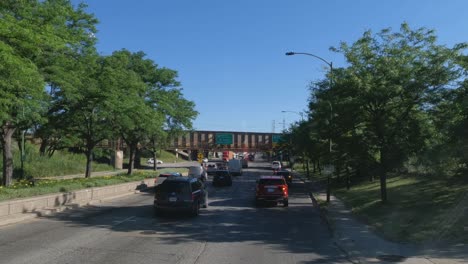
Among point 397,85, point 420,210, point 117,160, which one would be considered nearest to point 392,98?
point 397,85

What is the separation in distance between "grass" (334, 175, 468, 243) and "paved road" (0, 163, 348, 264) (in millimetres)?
2164

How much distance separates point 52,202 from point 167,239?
884cm

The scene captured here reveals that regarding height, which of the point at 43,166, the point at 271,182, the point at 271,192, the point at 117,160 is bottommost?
the point at 271,192

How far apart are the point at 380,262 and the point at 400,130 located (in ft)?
36.6

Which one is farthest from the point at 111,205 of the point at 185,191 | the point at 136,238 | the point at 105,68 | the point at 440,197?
the point at 440,197

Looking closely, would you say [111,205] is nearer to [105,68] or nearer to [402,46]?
[105,68]

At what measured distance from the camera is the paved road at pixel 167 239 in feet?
36.8

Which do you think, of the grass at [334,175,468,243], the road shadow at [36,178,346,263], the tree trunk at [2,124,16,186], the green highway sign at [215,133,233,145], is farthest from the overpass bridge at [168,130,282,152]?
the road shadow at [36,178,346,263]

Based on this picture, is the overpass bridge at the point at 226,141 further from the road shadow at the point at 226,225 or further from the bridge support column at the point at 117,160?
the road shadow at the point at 226,225

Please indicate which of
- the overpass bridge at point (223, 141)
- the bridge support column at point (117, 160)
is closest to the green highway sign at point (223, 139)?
the overpass bridge at point (223, 141)

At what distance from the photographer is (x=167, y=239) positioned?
1402 cm

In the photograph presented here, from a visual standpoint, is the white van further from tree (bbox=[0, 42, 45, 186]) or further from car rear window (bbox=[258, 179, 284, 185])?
tree (bbox=[0, 42, 45, 186])

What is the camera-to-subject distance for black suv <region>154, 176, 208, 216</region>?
19.7m

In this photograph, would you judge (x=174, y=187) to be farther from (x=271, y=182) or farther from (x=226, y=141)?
(x=226, y=141)
